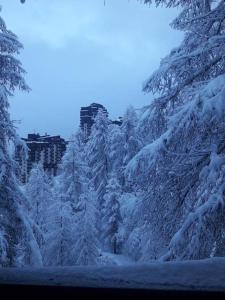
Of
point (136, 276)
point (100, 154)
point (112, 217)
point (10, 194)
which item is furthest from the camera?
point (100, 154)

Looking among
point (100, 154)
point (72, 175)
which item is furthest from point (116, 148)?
point (72, 175)

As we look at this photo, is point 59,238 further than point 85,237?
No

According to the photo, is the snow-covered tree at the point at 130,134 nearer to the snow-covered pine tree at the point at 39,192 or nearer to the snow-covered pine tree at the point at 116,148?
the snow-covered pine tree at the point at 116,148

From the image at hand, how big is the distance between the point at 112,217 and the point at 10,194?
29.5m

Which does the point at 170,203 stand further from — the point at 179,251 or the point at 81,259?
the point at 81,259

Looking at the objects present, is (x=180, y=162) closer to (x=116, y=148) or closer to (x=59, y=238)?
(x=59, y=238)

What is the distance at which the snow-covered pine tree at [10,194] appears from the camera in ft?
42.0

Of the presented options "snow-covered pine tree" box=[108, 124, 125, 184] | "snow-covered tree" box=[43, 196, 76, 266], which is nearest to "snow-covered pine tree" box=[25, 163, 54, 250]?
"snow-covered tree" box=[43, 196, 76, 266]

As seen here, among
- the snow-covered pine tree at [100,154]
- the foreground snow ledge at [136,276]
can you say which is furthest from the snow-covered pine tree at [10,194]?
the snow-covered pine tree at [100,154]

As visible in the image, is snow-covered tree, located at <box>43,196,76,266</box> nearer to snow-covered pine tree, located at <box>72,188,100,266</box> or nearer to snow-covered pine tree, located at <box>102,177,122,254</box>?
snow-covered pine tree, located at <box>72,188,100,266</box>

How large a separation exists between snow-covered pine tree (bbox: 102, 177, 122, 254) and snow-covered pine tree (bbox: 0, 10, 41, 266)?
27371 mm

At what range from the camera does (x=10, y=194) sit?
42.6 feet

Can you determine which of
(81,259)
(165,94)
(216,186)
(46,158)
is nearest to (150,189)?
(216,186)

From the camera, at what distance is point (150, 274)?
1.79 m
